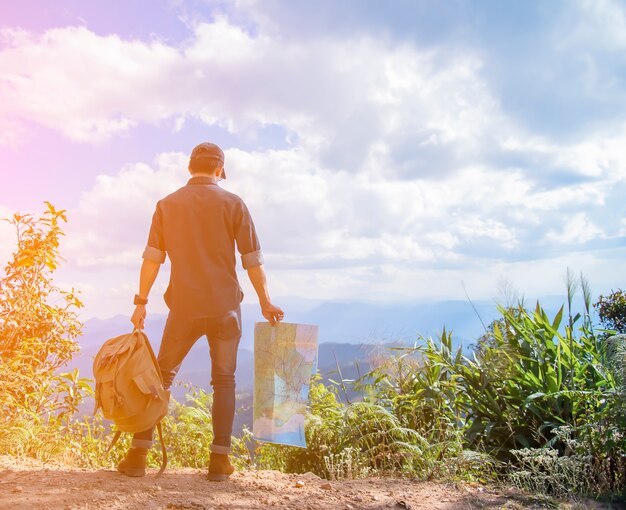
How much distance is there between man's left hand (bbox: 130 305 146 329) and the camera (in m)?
4.97

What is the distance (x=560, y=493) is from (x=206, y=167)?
141 inches

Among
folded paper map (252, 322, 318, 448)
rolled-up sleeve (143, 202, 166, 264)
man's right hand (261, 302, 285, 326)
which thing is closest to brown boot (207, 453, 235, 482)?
folded paper map (252, 322, 318, 448)

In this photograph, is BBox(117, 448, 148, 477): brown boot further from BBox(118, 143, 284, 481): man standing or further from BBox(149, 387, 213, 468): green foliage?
BBox(149, 387, 213, 468): green foliage

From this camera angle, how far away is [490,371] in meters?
6.17

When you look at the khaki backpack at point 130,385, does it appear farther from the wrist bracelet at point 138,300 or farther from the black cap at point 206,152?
the black cap at point 206,152

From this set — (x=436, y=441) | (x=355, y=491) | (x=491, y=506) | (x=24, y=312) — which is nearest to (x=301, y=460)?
(x=436, y=441)

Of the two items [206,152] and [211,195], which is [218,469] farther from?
[206,152]

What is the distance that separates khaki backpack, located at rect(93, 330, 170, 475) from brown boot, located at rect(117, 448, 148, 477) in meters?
0.30

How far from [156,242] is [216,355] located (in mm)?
997

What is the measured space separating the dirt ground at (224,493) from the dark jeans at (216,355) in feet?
1.14

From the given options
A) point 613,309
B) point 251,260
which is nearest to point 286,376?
point 251,260

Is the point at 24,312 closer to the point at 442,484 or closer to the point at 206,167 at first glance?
the point at 206,167

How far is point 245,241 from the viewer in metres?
4.99

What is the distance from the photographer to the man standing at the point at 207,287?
4848 mm
